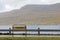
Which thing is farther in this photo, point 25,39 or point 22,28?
point 22,28

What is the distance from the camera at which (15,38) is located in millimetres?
15766

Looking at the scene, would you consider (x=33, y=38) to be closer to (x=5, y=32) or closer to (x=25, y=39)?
(x=25, y=39)

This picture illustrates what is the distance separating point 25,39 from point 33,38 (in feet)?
1.85

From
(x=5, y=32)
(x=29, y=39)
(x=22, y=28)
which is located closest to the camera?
(x=29, y=39)

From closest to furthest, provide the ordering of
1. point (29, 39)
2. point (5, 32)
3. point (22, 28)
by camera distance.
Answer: point (29, 39) → point (22, 28) → point (5, 32)

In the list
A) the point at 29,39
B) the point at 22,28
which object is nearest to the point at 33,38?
the point at 29,39

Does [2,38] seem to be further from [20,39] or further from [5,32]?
[5,32]

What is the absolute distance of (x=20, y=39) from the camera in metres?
15.6

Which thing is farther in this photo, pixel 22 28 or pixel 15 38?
pixel 22 28

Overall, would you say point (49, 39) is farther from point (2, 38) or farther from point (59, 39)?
point (2, 38)

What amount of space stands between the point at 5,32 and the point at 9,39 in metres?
5.01

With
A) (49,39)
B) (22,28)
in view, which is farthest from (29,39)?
(22,28)

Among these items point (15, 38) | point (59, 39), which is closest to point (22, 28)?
point (15, 38)

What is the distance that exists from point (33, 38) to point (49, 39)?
1103 millimetres
